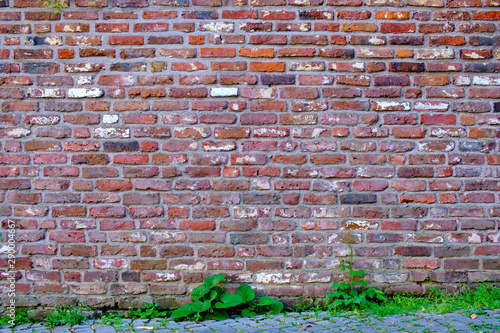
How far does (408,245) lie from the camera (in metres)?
2.52

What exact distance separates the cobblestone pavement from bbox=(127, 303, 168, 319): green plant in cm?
5

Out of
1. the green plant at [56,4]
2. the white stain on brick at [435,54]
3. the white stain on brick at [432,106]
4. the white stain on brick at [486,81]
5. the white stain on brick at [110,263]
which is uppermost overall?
the green plant at [56,4]

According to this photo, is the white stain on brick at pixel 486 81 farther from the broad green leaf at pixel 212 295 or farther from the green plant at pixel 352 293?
the broad green leaf at pixel 212 295

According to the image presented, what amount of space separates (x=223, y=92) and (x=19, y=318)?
85.7 inches

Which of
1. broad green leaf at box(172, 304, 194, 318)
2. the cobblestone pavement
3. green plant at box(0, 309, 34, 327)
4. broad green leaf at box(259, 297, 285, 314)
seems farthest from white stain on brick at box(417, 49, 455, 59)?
green plant at box(0, 309, 34, 327)

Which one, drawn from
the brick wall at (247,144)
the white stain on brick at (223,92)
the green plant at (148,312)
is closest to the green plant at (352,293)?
the brick wall at (247,144)

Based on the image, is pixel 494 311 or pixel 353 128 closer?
pixel 494 311

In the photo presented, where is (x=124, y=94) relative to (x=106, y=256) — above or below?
above

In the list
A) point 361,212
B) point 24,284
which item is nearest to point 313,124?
point 361,212

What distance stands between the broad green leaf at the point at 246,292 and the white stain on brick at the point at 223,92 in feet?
4.59

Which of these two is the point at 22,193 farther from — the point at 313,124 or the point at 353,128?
the point at 353,128

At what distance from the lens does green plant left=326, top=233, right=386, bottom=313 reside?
242cm

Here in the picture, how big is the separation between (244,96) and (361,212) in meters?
1.23

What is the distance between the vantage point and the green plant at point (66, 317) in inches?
93.6
